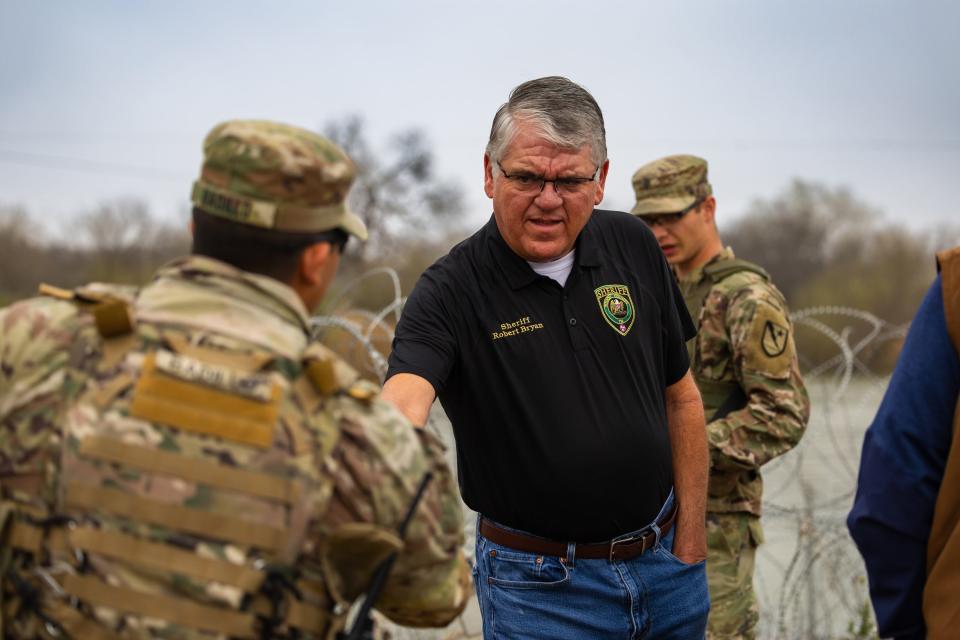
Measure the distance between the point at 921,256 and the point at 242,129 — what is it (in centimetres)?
1994

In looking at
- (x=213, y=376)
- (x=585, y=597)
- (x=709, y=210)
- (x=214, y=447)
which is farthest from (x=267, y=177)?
(x=709, y=210)

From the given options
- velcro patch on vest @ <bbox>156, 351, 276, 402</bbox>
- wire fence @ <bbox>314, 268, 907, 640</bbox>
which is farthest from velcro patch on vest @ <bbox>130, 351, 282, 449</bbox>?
wire fence @ <bbox>314, 268, 907, 640</bbox>

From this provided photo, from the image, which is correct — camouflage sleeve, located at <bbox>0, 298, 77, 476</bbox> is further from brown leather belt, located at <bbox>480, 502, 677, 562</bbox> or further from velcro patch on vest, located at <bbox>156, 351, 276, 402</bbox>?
brown leather belt, located at <bbox>480, 502, 677, 562</bbox>

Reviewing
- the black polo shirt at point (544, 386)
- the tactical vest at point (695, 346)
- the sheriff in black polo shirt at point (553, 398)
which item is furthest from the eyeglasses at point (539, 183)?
the tactical vest at point (695, 346)

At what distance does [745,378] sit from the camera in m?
3.59

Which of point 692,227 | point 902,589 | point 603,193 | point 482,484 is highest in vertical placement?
point 603,193

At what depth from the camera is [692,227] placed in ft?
12.9

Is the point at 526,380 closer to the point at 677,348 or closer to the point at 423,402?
the point at 423,402

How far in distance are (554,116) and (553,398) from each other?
76 cm

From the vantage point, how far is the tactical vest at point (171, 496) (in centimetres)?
162

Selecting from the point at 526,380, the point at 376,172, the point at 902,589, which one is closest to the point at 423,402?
the point at 526,380

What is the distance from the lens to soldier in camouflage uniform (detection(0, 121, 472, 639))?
5.34ft

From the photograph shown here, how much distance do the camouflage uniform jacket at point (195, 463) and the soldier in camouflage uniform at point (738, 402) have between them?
201 centimetres

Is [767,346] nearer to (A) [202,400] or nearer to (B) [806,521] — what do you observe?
(B) [806,521]
